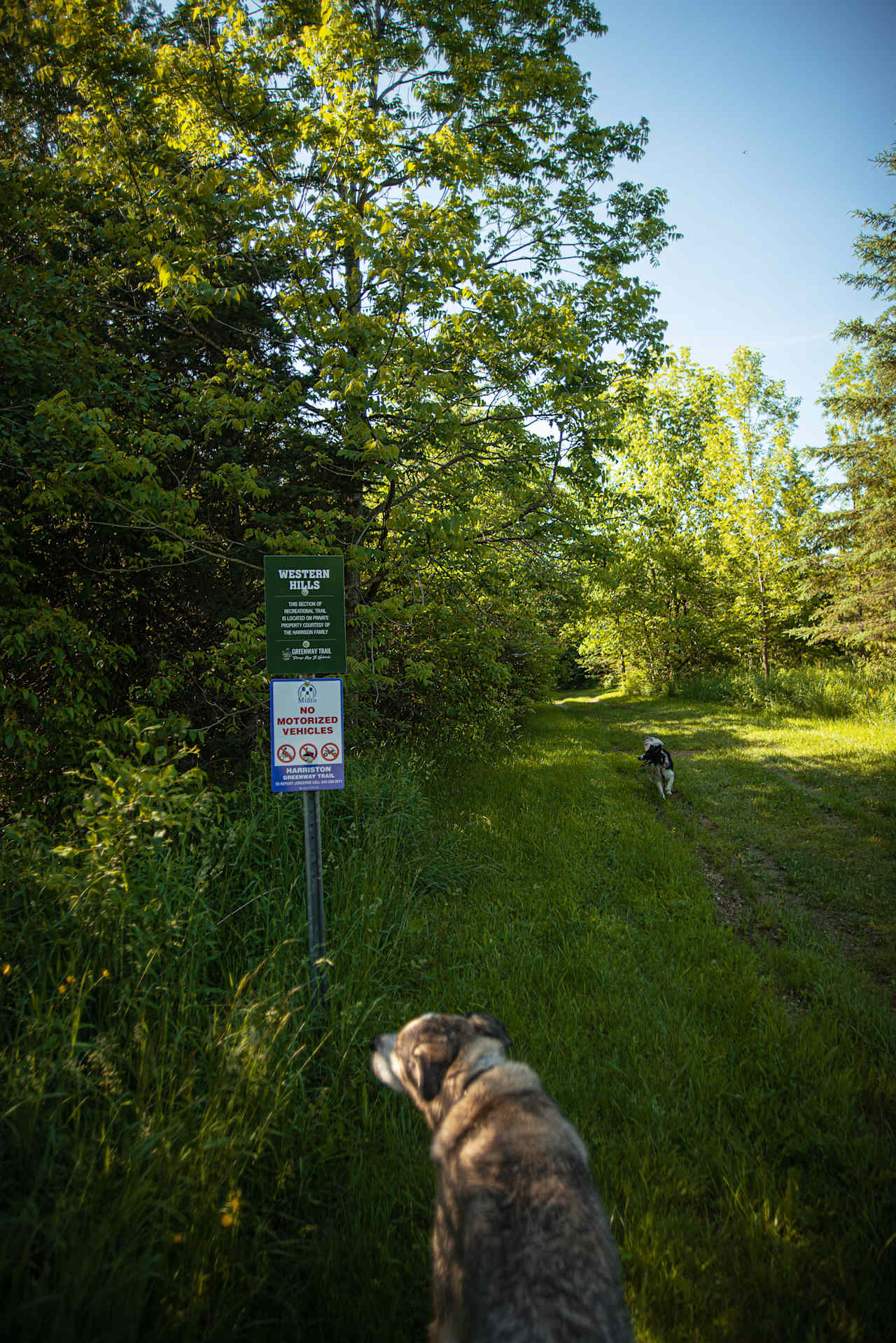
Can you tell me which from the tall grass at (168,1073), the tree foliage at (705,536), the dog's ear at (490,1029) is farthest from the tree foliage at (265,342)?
the tree foliage at (705,536)

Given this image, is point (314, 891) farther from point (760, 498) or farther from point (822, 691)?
point (760, 498)

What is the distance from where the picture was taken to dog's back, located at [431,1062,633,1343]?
124 centimetres

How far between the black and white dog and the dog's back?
713 cm

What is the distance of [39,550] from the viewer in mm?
5766

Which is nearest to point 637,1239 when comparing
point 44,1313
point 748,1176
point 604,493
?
point 748,1176

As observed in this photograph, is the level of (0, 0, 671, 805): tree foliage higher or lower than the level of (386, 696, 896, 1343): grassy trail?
higher

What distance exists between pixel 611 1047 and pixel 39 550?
21.4ft

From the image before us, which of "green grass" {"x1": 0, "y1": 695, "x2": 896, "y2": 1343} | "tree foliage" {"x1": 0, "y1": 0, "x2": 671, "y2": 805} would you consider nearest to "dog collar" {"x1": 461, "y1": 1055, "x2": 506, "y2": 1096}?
"green grass" {"x1": 0, "y1": 695, "x2": 896, "y2": 1343}

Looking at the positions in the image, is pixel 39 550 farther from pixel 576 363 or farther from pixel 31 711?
pixel 576 363

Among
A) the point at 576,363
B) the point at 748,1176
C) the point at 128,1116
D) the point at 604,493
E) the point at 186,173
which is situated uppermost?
the point at 186,173

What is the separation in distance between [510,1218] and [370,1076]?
5.27ft

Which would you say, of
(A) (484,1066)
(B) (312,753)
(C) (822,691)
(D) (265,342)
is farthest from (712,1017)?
(C) (822,691)

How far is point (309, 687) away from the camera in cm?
335

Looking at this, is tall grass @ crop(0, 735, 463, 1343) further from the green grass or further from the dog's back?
the dog's back
